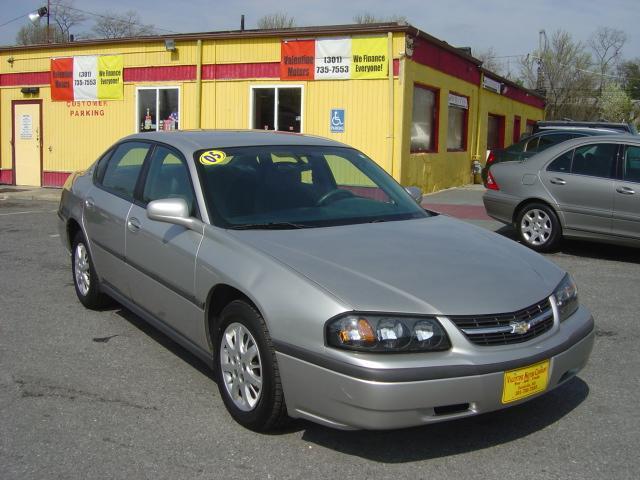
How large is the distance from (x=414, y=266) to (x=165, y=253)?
1630 mm

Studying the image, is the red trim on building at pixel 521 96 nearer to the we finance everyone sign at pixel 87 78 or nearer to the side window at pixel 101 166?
the we finance everyone sign at pixel 87 78

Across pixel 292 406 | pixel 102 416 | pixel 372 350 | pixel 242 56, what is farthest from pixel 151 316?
pixel 242 56

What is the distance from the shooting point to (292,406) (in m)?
3.29

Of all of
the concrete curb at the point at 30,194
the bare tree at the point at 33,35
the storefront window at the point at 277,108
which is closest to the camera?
the storefront window at the point at 277,108

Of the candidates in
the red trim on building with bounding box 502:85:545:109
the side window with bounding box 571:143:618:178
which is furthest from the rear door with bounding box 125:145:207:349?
the red trim on building with bounding box 502:85:545:109

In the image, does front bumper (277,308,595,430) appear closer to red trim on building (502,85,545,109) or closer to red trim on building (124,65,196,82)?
red trim on building (124,65,196,82)

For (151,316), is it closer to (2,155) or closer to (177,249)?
(177,249)

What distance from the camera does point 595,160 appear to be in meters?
8.61

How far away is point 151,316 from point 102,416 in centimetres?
94

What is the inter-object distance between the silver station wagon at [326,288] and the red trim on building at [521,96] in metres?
19.4

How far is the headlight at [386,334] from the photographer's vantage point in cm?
305

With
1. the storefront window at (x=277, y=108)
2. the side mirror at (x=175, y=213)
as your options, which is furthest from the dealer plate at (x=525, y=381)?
the storefront window at (x=277, y=108)

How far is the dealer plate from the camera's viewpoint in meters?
3.18

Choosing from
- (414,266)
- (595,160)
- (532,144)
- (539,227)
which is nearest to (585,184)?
(595,160)
